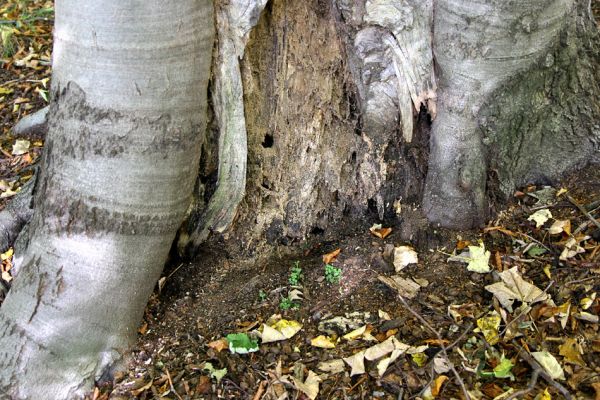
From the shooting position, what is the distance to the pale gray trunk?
2.10 meters

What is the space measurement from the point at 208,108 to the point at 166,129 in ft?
1.06

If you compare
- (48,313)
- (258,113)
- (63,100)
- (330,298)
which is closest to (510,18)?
(258,113)

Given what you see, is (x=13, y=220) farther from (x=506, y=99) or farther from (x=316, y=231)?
(x=506, y=99)

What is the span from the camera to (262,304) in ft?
8.04

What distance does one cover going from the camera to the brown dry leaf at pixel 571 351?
200 cm

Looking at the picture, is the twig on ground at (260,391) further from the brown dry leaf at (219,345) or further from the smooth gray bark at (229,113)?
the smooth gray bark at (229,113)

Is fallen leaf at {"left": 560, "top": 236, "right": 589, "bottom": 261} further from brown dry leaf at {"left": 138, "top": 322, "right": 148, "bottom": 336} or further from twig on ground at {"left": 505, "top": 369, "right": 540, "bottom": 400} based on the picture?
brown dry leaf at {"left": 138, "top": 322, "right": 148, "bottom": 336}

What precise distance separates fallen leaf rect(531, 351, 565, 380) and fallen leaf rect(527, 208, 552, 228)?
0.67 metres

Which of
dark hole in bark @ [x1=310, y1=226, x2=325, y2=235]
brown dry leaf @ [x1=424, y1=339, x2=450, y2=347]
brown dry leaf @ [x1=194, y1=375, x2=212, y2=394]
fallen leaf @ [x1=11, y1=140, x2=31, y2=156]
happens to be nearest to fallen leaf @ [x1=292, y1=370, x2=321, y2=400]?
brown dry leaf @ [x1=194, y1=375, x2=212, y2=394]

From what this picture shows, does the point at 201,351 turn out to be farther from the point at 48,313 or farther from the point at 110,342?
the point at 48,313

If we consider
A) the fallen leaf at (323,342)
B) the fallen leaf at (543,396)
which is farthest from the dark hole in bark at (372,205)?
the fallen leaf at (543,396)

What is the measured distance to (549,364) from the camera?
6.48 ft

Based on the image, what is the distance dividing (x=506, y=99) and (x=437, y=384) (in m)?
1.15

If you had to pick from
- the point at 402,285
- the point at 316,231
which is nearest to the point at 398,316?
the point at 402,285
